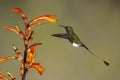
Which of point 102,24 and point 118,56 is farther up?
point 102,24

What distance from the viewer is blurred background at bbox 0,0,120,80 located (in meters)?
1.31

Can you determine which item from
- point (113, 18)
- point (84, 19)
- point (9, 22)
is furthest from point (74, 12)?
point (9, 22)

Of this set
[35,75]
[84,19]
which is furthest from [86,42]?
[35,75]

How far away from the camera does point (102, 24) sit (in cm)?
136

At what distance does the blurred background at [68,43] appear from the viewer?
4.31 ft

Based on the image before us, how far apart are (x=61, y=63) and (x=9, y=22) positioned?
0.28 meters

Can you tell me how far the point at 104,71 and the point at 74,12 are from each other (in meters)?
0.29

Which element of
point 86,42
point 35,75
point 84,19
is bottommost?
point 35,75

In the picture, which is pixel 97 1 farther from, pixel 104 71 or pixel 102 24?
pixel 104 71

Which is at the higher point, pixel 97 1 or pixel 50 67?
pixel 97 1

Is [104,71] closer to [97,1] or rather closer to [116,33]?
[116,33]

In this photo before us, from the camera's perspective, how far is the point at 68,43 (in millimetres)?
1352

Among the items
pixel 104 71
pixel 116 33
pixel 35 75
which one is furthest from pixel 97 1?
pixel 35 75

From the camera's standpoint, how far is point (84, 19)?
1360 mm
